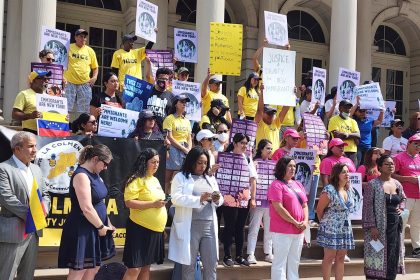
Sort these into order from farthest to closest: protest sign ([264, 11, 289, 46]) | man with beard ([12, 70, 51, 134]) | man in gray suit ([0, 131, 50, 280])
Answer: protest sign ([264, 11, 289, 46]), man with beard ([12, 70, 51, 134]), man in gray suit ([0, 131, 50, 280])

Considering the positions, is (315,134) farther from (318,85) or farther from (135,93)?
(135,93)

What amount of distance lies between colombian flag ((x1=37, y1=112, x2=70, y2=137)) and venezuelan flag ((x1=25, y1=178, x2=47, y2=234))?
6.87ft

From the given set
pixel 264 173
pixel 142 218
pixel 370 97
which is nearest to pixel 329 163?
pixel 264 173

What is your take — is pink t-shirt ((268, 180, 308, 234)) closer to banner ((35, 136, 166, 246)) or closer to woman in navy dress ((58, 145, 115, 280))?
banner ((35, 136, 166, 246))

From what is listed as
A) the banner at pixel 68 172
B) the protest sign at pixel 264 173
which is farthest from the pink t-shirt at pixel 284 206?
the banner at pixel 68 172

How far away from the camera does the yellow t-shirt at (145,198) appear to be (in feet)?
20.5

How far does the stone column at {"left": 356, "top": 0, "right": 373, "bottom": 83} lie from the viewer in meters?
17.9

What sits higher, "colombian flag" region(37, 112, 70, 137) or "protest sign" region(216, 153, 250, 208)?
"colombian flag" region(37, 112, 70, 137)

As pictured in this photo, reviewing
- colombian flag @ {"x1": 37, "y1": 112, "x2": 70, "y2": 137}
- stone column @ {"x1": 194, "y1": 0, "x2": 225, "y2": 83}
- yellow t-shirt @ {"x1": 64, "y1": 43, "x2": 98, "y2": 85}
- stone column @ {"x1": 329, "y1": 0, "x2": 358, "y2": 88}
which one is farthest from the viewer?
stone column @ {"x1": 329, "y1": 0, "x2": 358, "y2": 88}

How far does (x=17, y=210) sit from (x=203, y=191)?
2098mm

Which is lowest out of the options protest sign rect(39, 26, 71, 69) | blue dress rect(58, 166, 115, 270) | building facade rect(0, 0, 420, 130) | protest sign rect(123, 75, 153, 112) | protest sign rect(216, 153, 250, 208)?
blue dress rect(58, 166, 115, 270)

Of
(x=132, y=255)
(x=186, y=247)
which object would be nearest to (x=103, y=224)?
(x=132, y=255)

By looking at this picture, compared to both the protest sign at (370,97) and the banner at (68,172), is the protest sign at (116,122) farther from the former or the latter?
the protest sign at (370,97)

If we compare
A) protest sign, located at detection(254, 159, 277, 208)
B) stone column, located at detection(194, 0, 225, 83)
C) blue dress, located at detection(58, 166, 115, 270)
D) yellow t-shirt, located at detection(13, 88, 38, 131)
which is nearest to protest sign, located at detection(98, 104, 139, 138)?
yellow t-shirt, located at detection(13, 88, 38, 131)
